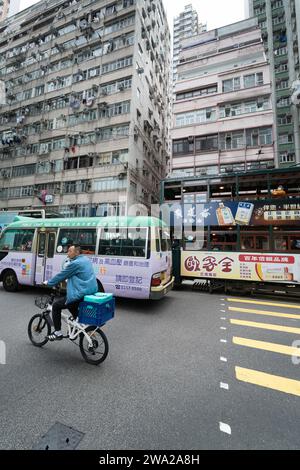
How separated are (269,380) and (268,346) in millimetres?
1274

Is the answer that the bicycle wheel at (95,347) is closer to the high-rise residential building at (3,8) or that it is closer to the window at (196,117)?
the window at (196,117)

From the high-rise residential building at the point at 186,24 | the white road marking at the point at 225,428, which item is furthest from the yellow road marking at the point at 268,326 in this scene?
the high-rise residential building at the point at 186,24

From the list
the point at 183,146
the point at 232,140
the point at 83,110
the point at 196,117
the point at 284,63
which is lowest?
the point at 232,140

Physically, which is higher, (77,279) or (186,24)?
(186,24)

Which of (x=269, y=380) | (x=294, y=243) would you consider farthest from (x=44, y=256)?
(x=294, y=243)

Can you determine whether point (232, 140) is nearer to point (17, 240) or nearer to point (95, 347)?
point (17, 240)

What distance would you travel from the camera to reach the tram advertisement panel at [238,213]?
841 centimetres

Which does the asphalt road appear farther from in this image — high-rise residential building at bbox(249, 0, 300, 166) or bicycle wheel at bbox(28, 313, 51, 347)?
high-rise residential building at bbox(249, 0, 300, 166)

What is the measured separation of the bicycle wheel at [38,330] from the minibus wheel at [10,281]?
5.17 metres

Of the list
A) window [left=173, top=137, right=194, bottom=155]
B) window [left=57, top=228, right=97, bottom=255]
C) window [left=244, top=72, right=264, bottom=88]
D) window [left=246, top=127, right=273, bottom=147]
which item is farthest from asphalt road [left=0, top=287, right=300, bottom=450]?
window [left=244, top=72, right=264, bottom=88]

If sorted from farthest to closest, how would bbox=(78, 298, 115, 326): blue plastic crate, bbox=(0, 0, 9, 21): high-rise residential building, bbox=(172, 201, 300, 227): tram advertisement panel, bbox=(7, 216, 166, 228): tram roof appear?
bbox=(0, 0, 9, 21): high-rise residential building, bbox=(172, 201, 300, 227): tram advertisement panel, bbox=(7, 216, 166, 228): tram roof, bbox=(78, 298, 115, 326): blue plastic crate

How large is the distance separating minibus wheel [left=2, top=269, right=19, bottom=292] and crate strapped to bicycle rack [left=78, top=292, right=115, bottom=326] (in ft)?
21.2

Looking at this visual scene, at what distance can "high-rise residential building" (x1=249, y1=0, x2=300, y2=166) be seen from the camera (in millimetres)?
27484

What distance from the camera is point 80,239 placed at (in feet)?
26.2
